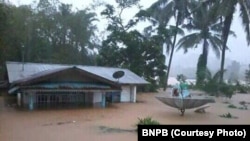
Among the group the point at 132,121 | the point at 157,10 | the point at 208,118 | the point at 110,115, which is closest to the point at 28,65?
the point at 110,115

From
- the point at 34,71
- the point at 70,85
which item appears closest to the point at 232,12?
the point at 70,85

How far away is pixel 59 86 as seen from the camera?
21.6 meters

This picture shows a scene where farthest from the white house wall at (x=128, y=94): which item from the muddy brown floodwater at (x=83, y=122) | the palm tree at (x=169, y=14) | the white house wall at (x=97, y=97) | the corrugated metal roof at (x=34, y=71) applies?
the palm tree at (x=169, y=14)

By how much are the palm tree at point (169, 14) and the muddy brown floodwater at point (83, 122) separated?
20.4 meters

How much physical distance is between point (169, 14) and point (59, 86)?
24193 mm

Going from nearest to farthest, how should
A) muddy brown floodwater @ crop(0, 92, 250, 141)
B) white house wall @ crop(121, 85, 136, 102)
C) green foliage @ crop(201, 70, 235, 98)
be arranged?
muddy brown floodwater @ crop(0, 92, 250, 141)
white house wall @ crop(121, 85, 136, 102)
green foliage @ crop(201, 70, 235, 98)

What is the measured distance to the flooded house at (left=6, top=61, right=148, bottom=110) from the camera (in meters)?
21.1

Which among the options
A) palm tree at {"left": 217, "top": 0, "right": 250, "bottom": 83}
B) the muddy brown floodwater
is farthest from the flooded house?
palm tree at {"left": 217, "top": 0, "right": 250, "bottom": 83}

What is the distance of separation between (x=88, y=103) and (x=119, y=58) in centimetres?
1611

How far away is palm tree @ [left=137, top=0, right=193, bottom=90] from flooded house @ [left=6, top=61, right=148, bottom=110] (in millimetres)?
17586

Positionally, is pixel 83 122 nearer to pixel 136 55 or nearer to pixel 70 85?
pixel 70 85

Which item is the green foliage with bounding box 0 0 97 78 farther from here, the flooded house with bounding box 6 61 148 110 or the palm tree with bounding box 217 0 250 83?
the palm tree with bounding box 217 0 250 83

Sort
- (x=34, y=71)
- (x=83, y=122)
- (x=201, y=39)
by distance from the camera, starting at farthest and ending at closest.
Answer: (x=201, y=39) → (x=34, y=71) → (x=83, y=122)

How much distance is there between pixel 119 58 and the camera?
39875 millimetres
